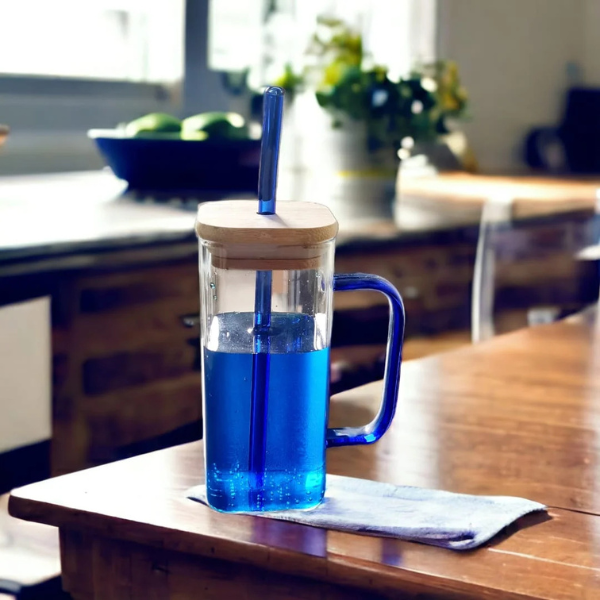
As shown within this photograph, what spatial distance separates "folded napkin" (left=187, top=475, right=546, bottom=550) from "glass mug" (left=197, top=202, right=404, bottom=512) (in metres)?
0.02

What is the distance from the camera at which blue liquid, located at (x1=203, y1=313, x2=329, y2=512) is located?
0.60 metres

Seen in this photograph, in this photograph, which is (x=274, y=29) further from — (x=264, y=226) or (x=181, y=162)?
(x=264, y=226)

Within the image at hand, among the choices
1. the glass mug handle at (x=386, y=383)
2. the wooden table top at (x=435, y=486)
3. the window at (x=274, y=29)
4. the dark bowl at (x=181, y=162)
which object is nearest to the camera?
the wooden table top at (x=435, y=486)

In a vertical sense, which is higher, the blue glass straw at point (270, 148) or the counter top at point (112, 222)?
the blue glass straw at point (270, 148)

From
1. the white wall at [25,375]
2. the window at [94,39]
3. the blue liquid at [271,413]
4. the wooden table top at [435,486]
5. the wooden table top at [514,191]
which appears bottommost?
the white wall at [25,375]

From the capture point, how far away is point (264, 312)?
61cm

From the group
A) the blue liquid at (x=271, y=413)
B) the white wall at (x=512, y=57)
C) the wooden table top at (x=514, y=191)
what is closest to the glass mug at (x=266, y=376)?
the blue liquid at (x=271, y=413)

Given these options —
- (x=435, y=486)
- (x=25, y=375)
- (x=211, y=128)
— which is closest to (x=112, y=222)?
(x=25, y=375)

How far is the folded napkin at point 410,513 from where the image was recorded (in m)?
0.59

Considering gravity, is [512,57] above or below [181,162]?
above

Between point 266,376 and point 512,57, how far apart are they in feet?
12.1

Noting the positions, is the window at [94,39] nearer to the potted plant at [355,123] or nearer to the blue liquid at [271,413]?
the potted plant at [355,123]

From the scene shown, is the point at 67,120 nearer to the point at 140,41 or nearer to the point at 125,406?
the point at 140,41

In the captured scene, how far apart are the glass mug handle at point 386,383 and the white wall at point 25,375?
30.0 inches
